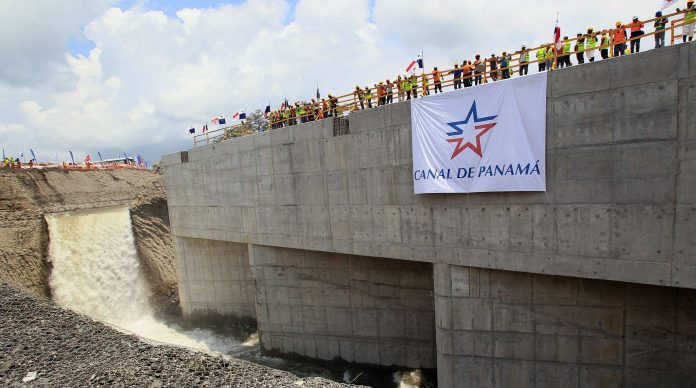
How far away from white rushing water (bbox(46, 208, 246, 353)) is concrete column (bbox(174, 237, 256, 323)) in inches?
55.5

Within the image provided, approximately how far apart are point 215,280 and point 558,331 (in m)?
18.6

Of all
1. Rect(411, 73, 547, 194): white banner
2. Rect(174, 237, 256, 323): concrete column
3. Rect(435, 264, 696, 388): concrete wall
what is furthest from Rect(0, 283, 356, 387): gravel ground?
Rect(174, 237, 256, 323): concrete column

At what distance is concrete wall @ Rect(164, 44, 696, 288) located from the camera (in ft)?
27.7

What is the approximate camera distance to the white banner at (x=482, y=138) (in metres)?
9.97

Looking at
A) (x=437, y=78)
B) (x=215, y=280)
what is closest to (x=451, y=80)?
(x=437, y=78)

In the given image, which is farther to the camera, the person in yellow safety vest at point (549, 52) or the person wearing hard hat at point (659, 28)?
the person in yellow safety vest at point (549, 52)

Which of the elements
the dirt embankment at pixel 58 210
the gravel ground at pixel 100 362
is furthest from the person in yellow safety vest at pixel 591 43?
the dirt embankment at pixel 58 210

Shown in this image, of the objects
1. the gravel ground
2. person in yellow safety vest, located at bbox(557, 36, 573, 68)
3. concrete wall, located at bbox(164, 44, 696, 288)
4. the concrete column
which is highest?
person in yellow safety vest, located at bbox(557, 36, 573, 68)

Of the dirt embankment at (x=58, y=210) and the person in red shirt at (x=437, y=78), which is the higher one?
the person in red shirt at (x=437, y=78)

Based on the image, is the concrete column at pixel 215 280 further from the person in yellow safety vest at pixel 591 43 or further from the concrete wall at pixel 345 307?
the person in yellow safety vest at pixel 591 43

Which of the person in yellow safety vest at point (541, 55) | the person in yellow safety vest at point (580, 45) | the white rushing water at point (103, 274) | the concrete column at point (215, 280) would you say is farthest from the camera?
the white rushing water at point (103, 274)

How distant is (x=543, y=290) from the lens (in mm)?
10945

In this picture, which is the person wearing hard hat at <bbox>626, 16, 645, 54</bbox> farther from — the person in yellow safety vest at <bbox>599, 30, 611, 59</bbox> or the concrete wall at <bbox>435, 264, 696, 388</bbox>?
the concrete wall at <bbox>435, 264, 696, 388</bbox>

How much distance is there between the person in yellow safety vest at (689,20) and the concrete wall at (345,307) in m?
9.97
